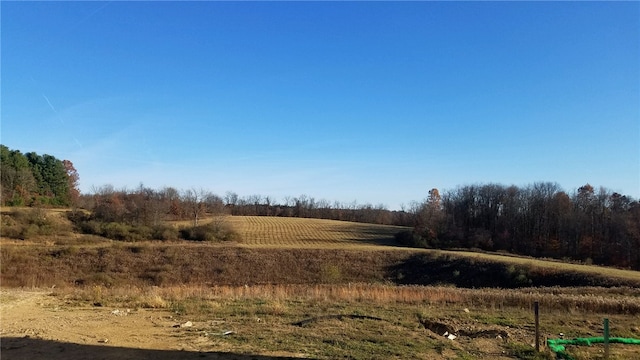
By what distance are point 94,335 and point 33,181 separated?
88648 millimetres

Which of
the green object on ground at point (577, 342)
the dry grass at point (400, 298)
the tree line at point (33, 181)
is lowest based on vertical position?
the dry grass at point (400, 298)

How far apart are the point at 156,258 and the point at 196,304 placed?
3554cm

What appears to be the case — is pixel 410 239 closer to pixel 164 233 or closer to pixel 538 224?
pixel 538 224

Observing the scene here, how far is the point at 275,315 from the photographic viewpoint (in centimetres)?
1337

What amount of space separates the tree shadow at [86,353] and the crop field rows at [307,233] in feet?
165

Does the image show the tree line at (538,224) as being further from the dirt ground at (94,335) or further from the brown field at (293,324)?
the dirt ground at (94,335)

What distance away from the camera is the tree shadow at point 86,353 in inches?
326

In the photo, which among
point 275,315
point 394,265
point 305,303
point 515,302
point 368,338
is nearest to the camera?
point 368,338

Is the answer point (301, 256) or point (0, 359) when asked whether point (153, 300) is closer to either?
point (0, 359)

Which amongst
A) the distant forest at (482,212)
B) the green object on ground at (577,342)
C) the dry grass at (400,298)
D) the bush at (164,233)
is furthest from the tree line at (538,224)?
the green object on ground at (577,342)

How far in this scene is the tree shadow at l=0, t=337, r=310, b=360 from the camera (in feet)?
27.2

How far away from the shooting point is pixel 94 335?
32.9 ft

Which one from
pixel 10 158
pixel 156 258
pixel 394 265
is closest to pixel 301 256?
pixel 394 265

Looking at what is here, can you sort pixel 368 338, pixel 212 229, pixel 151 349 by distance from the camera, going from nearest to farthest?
pixel 151 349, pixel 368 338, pixel 212 229
